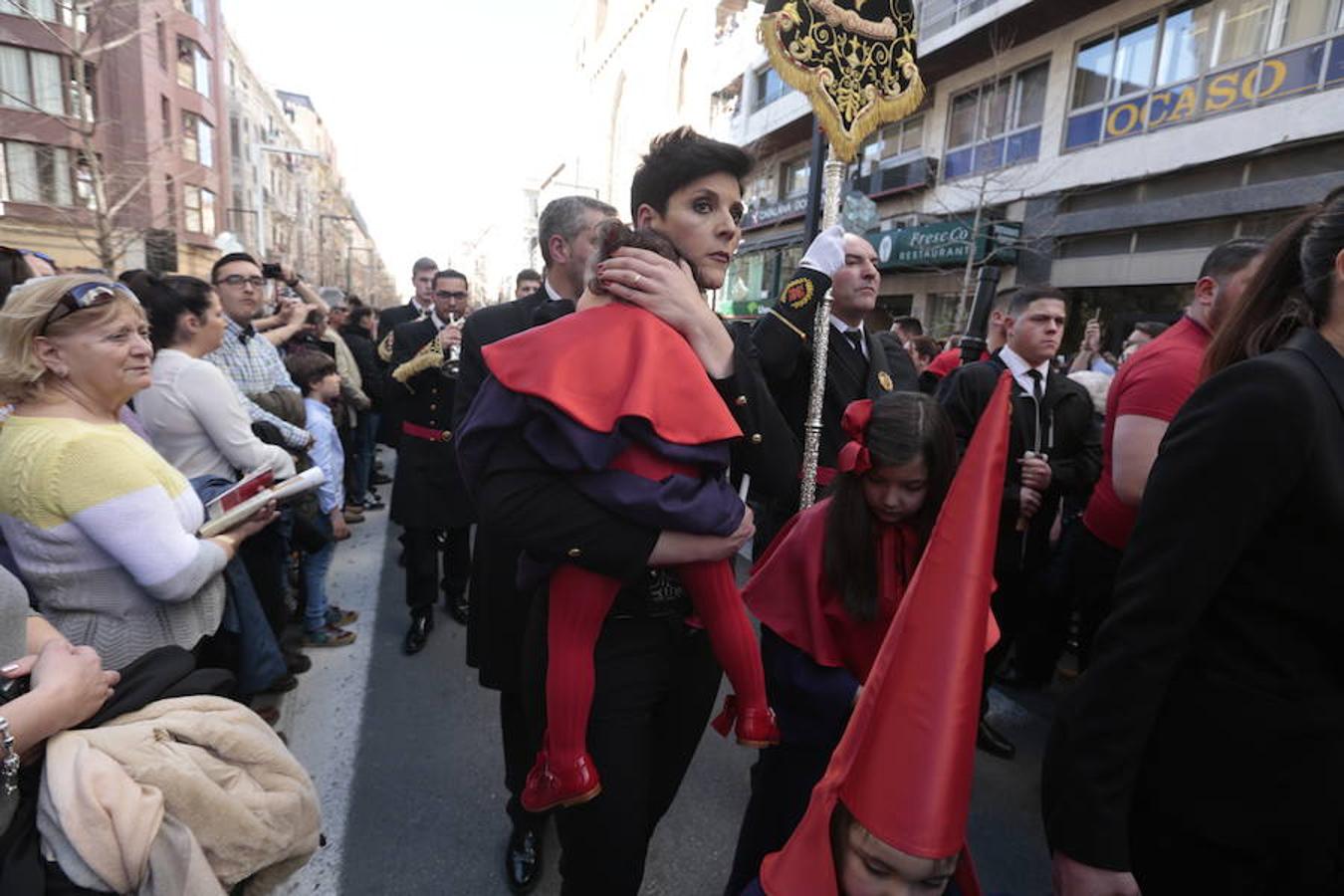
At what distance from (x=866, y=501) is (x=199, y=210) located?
39.8 m

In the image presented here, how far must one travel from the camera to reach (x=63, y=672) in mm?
1288

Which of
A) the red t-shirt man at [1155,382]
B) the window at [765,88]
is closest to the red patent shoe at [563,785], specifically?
the red t-shirt man at [1155,382]

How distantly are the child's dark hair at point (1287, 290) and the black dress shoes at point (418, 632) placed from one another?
3.84 meters

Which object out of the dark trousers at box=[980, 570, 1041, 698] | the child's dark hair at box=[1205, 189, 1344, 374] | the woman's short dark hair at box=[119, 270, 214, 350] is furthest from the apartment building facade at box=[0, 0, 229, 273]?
the child's dark hair at box=[1205, 189, 1344, 374]

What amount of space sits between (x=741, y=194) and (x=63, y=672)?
176 centimetres

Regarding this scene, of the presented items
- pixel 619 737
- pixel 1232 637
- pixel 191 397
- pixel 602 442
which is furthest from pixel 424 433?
pixel 1232 637

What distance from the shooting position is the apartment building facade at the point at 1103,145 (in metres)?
11.9

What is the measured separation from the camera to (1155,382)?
244 centimetres

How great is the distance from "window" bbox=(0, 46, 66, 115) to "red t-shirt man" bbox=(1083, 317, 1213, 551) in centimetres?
3377

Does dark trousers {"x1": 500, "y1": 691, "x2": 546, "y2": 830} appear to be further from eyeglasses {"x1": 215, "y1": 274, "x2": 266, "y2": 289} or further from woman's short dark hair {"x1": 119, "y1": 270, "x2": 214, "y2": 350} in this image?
eyeglasses {"x1": 215, "y1": 274, "x2": 266, "y2": 289}

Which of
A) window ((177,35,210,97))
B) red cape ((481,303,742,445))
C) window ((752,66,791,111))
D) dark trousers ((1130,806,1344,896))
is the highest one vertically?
window ((177,35,210,97))

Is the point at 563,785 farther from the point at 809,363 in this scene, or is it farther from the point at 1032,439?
the point at 1032,439

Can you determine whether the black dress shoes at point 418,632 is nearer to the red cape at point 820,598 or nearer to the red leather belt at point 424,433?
the red leather belt at point 424,433

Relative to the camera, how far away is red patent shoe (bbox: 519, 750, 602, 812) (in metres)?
1.49
